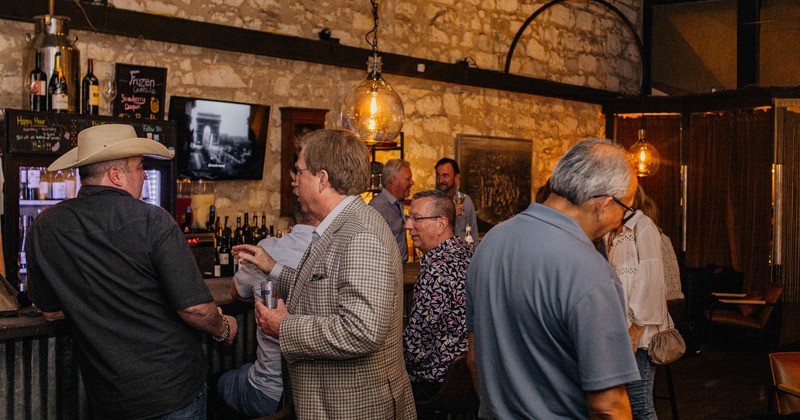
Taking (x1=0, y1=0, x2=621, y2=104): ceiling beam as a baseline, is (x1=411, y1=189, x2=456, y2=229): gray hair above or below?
below

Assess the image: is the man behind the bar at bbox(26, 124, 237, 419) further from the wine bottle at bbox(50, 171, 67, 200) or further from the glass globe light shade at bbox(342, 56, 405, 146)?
the wine bottle at bbox(50, 171, 67, 200)

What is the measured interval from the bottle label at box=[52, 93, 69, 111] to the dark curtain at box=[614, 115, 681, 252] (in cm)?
750

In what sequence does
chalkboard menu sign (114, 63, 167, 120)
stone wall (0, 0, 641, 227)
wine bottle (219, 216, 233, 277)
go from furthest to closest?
stone wall (0, 0, 641, 227) < wine bottle (219, 216, 233, 277) < chalkboard menu sign (114, 63, 167, 120)

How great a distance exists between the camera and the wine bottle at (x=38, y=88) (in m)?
5.22

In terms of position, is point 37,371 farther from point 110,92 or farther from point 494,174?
point 494,174

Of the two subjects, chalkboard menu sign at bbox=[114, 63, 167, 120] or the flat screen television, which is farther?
the flat screen television

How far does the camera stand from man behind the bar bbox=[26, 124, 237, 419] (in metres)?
2.83

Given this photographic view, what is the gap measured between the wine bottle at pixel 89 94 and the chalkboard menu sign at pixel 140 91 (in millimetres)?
333

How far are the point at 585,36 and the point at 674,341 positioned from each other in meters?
7.41

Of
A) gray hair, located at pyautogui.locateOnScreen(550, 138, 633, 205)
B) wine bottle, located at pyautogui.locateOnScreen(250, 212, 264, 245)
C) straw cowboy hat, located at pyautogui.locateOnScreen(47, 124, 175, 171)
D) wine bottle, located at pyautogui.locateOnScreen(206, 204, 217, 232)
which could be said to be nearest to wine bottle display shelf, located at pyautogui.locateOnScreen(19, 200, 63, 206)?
Result: wine bottle, located at pyautogui.locateOnScreen(206, 204, 217, 232)

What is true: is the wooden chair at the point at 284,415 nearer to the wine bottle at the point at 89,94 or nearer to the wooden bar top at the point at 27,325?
the wooden bar top at the point at 27,325

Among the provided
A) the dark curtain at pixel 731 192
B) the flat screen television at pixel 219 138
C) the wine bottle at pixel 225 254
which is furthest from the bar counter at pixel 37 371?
the dark curtain at pixel 731 192

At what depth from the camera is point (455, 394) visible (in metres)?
3.54

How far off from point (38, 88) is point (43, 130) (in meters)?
0.32
